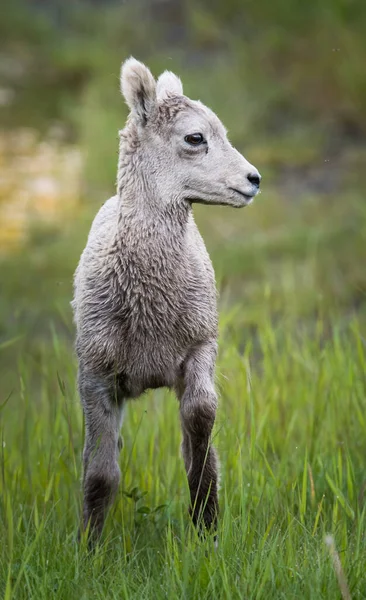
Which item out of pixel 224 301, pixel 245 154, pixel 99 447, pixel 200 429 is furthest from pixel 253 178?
pixel 245 154

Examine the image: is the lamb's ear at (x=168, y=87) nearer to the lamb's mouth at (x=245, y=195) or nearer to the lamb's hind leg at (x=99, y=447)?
the lamb's mouth at (x=245, y=195)

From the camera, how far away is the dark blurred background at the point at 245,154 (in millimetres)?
8891

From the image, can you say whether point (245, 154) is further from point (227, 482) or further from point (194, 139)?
point (194, 139)

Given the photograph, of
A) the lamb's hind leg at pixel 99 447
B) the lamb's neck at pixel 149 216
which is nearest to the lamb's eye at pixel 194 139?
the lamb's neck at pixel 149 216

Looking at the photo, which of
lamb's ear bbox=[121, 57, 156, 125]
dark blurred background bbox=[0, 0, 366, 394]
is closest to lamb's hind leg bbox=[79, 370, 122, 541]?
lamb's ear bbox=[121, 57, 156, 125]

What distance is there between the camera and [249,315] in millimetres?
8086

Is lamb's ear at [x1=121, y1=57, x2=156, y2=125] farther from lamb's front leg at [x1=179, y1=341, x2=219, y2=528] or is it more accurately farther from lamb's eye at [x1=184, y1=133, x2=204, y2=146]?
lamb's front leg at [x1=179, y1=341, x2=219, y2=528]

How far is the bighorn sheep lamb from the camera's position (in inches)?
158

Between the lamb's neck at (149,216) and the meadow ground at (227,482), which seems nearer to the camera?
the meadow ground at (227,482)

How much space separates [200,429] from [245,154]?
9272 mm

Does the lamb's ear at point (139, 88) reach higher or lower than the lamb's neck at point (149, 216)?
higher

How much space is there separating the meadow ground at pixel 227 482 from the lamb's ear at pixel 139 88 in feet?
3.56

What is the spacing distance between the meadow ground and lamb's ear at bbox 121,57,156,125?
42.7 inches

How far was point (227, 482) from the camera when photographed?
451 centimetres
